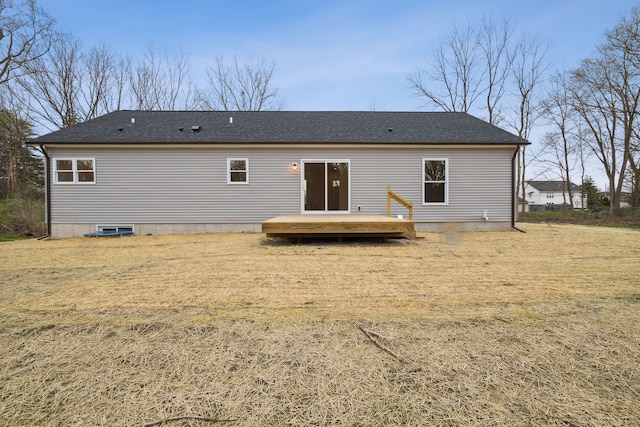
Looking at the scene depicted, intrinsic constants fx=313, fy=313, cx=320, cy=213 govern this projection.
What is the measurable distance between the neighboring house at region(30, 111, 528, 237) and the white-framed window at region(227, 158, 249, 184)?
32 mm

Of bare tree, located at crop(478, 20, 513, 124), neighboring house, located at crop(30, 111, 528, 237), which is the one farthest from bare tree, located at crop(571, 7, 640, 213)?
neighboring house, located at crop(30, 111, 528, 237)

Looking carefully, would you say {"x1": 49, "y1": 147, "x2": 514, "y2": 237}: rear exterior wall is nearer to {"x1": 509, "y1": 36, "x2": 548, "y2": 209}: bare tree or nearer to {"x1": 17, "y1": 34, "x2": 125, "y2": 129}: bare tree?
{"x1": 509, "y1": 36, "x2": 548, "y2": 209}: bare tree

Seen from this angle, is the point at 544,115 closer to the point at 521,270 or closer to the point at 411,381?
the point at 521,270

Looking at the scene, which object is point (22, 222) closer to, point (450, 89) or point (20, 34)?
point (20, 34)

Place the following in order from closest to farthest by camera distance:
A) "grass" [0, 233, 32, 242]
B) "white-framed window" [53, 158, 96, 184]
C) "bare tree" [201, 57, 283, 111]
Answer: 1. "white-framed window" [53, 158, 96, 184]
2. "grass" [0, 233, 32, 242]
3. "bare tree" [201, 57, 283, 111]

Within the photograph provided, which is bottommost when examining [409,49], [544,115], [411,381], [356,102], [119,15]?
[411,381]

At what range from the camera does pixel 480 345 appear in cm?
233

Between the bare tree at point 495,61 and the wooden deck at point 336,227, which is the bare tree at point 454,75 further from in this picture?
the wooden deck at point 336,227

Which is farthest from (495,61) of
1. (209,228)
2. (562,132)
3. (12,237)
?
(12,237)

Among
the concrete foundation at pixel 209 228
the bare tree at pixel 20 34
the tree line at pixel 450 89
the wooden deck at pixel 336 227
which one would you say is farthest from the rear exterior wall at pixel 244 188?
the tree line at pixel 450 89

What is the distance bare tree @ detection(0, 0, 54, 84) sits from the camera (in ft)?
47.7

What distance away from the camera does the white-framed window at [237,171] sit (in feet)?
32.9

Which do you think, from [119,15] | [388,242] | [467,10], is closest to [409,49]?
[467,10]

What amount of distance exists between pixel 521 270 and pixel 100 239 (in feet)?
34.2
